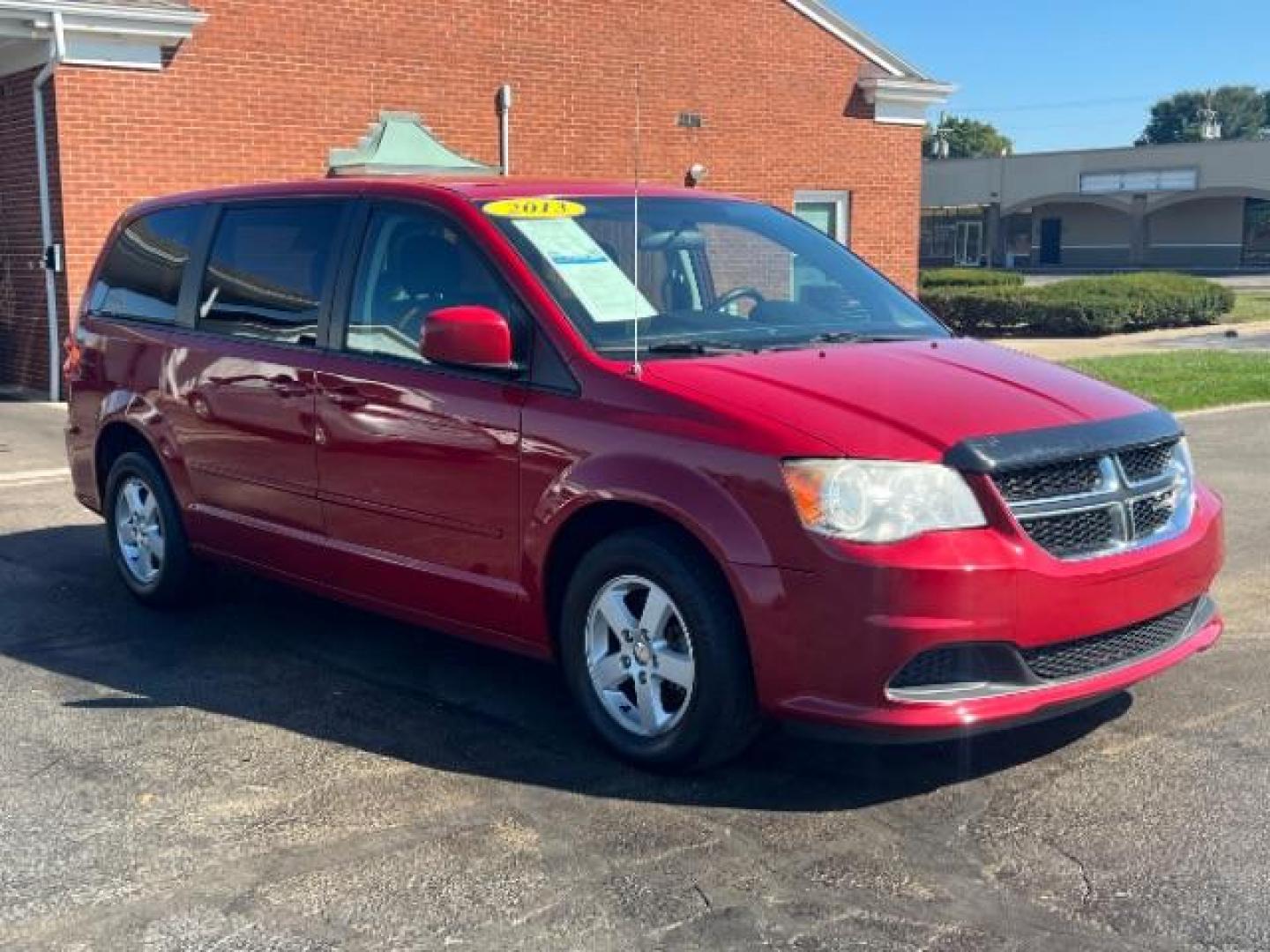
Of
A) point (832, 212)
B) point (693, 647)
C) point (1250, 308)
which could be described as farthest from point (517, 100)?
point (1250, 308)

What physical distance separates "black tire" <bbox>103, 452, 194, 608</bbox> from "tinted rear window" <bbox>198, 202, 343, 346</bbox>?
2.57 feet

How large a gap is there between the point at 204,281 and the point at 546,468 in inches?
96.2

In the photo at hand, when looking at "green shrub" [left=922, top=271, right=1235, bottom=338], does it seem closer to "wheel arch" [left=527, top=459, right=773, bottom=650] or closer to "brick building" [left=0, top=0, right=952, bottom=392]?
"brick building" [left=0, top=0, right=952, bottom=392]

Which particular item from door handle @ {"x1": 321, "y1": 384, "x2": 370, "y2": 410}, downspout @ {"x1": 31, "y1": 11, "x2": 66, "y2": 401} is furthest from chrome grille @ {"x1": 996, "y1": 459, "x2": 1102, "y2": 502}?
downspout @ {"x1": 31, "y1": 11, "x2": 66, "y2": 401}

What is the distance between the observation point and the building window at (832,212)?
2011 centimetres

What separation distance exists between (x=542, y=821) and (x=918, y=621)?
1218mm

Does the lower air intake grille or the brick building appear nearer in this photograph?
the lower air intake grille

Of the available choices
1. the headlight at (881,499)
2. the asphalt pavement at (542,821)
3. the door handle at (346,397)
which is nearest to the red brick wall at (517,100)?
the asphalt pavement at (542,821)

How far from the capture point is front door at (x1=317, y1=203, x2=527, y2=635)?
16.1 ft

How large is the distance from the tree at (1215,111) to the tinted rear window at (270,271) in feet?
434

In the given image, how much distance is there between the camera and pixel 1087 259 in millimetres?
64375

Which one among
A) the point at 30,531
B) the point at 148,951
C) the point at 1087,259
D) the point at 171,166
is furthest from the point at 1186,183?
the point at 148,951

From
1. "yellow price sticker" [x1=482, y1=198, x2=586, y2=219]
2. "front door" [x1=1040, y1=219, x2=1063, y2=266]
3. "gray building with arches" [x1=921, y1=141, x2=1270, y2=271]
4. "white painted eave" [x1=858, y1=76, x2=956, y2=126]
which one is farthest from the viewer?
"front door" [x1=1040, y1=219, x2=1063, y2=266]

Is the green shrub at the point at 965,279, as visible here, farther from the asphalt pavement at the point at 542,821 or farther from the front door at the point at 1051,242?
the front door at the point at 1051,242
